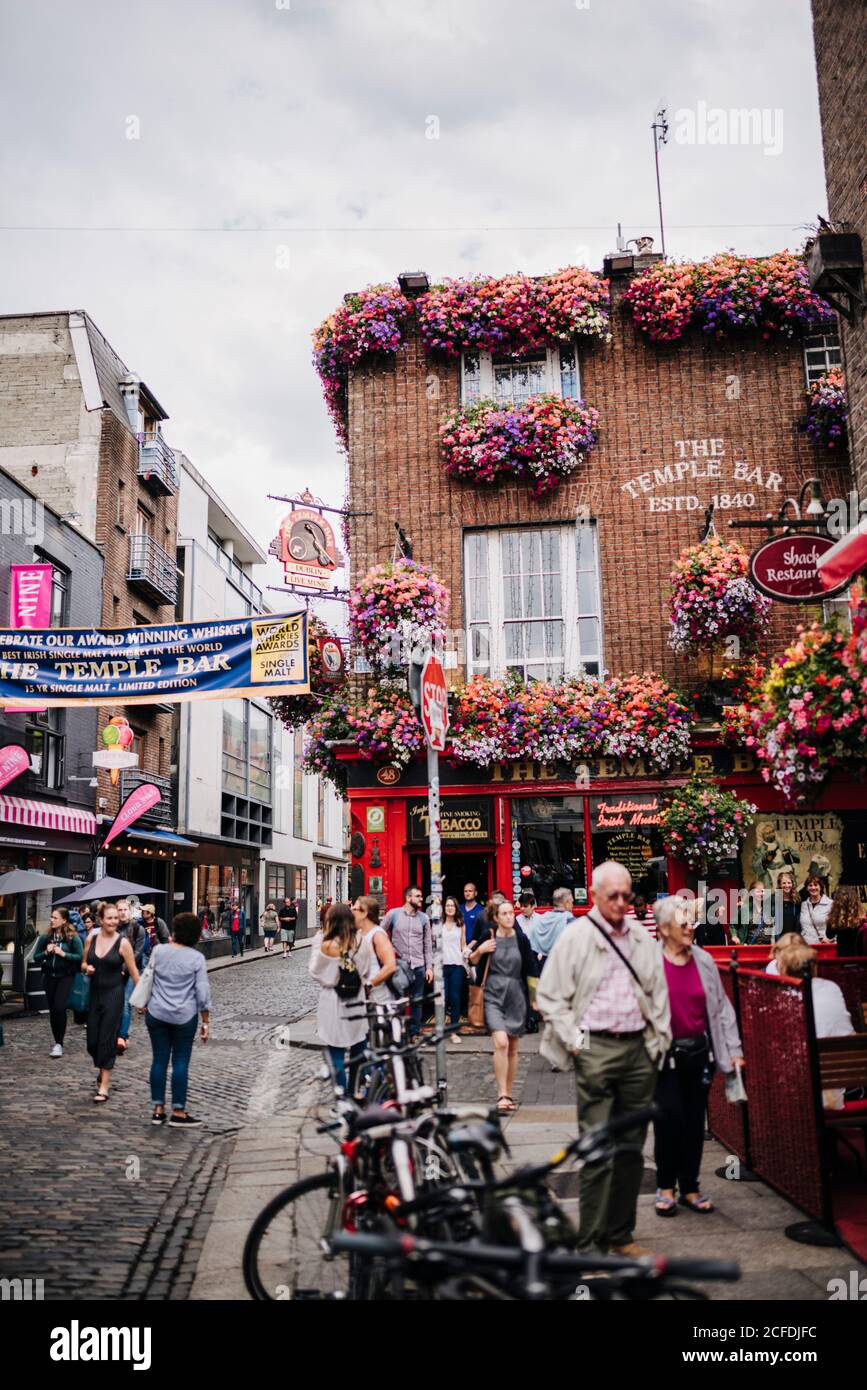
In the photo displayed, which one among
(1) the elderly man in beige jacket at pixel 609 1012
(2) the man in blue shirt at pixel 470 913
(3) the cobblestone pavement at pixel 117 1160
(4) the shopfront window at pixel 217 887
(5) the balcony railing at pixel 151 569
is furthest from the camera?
(4) the shopfront window at pixel 217 887

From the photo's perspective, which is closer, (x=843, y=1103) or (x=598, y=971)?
(x=598, y=971)

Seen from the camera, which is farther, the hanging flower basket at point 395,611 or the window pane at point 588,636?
the window pane at point 588,636

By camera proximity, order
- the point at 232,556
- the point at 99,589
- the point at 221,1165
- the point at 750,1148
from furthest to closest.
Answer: the point at 232,556, the point at 99,589, the point at 221,1165, the point at 750,1148

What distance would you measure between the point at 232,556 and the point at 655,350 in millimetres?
32368

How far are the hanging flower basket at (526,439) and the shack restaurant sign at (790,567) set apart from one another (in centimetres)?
725

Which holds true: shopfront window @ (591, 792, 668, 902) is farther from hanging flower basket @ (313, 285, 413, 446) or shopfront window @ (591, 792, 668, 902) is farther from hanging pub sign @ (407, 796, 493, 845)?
hanging flower basket @ (313, 285, 413, 446)

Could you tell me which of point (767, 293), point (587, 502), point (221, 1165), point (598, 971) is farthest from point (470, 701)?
point (598, 971)

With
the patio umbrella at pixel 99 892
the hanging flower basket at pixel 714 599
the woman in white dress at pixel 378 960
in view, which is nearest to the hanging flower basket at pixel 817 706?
the woman in white dress at pixel 378 960

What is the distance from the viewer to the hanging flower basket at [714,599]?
14930 mm

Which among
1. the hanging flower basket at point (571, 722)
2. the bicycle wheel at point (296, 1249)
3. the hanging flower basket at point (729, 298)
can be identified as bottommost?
the bicycle wheel at point (296, 1249)

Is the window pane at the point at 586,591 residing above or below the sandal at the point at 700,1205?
above

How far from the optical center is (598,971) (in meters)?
5.49

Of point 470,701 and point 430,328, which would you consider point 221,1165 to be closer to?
point 470,701

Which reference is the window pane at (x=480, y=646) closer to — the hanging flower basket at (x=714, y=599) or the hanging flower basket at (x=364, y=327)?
the hanging flower basket at (x=714, y=599)
